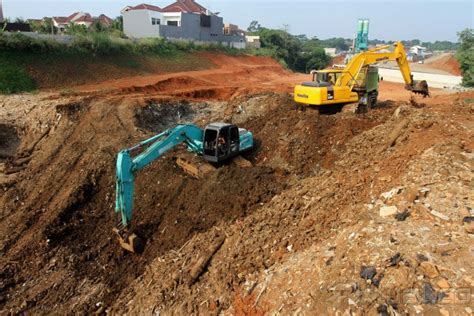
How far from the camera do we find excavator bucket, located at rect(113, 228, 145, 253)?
7398mm

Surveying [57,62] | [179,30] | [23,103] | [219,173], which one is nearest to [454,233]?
[219,173]

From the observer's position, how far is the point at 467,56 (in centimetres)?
2791

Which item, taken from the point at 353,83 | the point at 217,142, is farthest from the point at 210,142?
the point at 353,83

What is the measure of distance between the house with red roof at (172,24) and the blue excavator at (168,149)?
34847 millimetres

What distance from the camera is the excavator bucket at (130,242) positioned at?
7.40 meters

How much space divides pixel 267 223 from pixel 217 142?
2846 mm

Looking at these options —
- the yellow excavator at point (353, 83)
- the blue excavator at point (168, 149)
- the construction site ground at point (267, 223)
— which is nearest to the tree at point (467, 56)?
the yellow excavator at point (353, 83)

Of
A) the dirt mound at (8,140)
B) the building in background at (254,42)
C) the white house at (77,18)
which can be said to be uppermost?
the white house at (77,18)

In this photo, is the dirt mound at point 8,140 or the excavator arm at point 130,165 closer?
the excavator arm at point 130,165

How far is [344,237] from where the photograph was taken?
5668 millimetres

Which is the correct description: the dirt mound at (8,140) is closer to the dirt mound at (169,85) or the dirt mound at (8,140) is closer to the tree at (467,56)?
the dirt mound at (169,85)

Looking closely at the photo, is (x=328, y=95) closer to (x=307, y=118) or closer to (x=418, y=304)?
(x=307, y=118)

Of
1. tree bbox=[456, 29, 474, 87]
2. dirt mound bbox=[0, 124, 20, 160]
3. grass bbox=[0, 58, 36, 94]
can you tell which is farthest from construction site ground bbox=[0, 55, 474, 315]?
tree bbox=[456, 29, 474, 87]

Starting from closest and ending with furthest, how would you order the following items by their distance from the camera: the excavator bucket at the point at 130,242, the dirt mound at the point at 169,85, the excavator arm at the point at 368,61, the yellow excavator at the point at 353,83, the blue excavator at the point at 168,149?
the blue excavator at the point at 168,149
the excavator bucket at the point at 130,242
the yellow excavator at the point at 353,83
the excavator arm at the point at 368,61
the dirt mound at the point at 169,85
